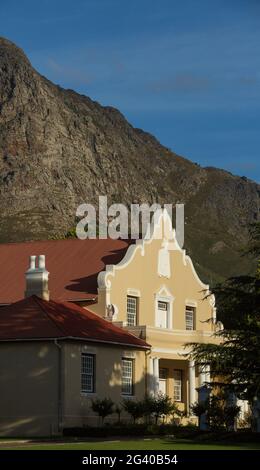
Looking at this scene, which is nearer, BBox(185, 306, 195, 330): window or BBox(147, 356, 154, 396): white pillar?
BBox(147, 356, 154, 396): white pillar

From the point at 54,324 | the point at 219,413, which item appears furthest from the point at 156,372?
the point at 219,413

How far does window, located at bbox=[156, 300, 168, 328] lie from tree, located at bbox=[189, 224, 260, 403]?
55.5 ft

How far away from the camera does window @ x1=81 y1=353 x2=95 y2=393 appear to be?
53188 millimetres

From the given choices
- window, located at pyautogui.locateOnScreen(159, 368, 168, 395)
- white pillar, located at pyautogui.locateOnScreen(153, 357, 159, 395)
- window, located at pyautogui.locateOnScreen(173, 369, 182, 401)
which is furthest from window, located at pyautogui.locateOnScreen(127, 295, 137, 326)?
window, located at pyautogui.locateOnScreen(173, 369, 182, 401)

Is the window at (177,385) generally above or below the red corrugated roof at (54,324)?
below

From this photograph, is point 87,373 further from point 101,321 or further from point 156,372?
point 156,372

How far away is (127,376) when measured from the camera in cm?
5659

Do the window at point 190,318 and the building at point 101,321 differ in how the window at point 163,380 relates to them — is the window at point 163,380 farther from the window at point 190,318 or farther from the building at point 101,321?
the window at point 190,318

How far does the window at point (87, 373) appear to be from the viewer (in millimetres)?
53188

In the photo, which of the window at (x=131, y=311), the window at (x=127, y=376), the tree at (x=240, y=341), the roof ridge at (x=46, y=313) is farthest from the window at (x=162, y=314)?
the tree at (x=240, y=341)

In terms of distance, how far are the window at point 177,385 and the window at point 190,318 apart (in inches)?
132

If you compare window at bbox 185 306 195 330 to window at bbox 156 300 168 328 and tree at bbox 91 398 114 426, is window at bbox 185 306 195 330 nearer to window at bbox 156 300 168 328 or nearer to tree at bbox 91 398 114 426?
window at bbox 156 300 168 328
